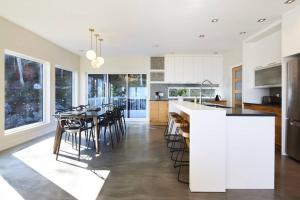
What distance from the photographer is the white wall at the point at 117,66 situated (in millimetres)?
9164

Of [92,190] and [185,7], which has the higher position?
[185,7]

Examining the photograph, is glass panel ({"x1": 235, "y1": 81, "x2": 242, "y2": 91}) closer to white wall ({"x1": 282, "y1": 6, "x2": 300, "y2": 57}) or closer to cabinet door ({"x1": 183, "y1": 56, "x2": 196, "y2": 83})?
cabinet door ({"x1": 183, "y1": 56, "x2": 196, "y2": 83})

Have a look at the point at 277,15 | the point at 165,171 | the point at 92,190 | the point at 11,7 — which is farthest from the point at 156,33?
the point at 92,190

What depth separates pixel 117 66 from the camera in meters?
9.23

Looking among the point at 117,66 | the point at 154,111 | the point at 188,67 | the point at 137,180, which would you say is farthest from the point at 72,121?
the point at 188,67

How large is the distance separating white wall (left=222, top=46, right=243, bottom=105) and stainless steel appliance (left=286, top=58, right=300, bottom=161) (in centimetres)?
293

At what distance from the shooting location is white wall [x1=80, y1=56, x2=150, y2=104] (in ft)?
30.1

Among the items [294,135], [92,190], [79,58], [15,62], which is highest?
[79,58]

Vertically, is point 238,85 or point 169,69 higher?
point 169,69

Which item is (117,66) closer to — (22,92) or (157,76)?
(157,76)

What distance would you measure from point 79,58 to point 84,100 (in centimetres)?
169

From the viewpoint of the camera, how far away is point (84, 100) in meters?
9.29

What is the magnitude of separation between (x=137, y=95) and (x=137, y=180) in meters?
6.41

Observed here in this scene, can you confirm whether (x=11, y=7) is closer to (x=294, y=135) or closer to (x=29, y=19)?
(x=29, y=19)
